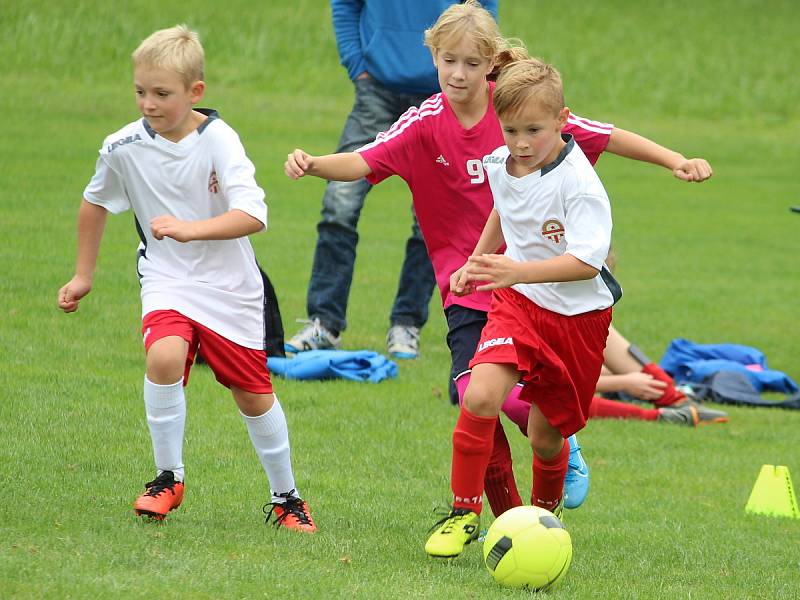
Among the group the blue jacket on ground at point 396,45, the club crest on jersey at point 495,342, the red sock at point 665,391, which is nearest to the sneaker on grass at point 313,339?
the blue jacket on ground at point 396,45

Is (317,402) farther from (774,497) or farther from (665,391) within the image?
(774,497)

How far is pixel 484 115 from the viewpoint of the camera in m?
5.81

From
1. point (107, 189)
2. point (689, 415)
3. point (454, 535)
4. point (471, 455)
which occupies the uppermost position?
point (107, 189)

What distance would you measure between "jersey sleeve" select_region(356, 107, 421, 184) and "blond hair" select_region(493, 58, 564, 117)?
2.49 feet

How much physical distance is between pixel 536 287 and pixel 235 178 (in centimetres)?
121

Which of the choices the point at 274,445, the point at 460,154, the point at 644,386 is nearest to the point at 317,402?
the point at 644,386

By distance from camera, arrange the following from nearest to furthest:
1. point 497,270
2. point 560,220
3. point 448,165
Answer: point 497,270 → point 560,220 → point 448,165

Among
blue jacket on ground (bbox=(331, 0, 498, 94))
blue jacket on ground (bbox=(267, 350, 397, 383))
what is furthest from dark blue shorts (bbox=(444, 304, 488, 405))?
blue jacket on ground (bbox=(331, 0, 498, 94))

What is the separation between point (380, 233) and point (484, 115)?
945 cm

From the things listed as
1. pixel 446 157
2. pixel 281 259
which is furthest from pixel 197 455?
pixel 281 259

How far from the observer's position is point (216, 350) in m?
5.39

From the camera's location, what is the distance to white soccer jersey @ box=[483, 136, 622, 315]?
509 cm

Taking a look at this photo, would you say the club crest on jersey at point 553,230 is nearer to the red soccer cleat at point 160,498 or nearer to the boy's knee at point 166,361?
the boy's knee at point 166,361

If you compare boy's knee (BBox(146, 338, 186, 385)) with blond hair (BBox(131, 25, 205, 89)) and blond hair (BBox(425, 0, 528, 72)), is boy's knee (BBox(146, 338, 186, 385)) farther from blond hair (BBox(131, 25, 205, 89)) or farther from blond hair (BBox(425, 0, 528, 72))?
blond hair (BBox(425, 0, 528, 72))
